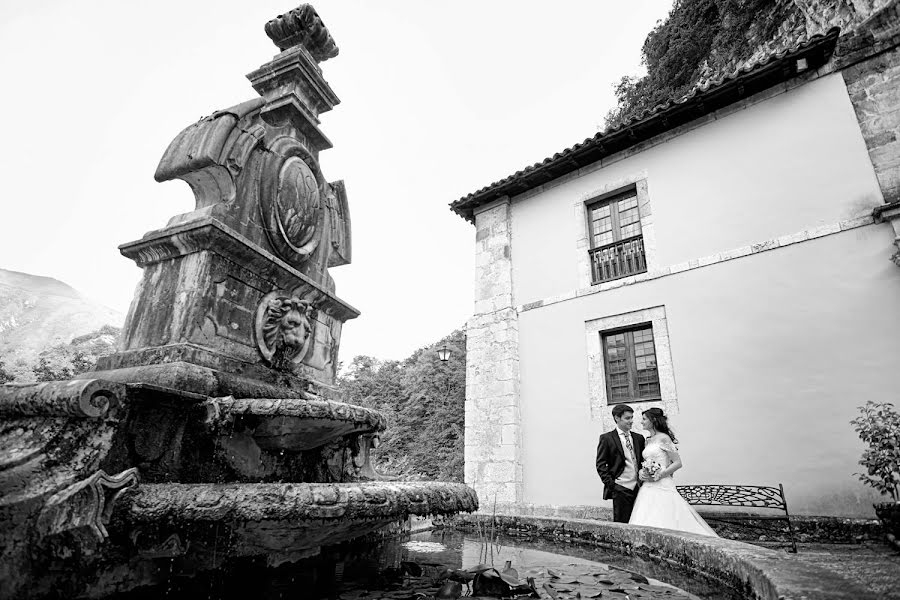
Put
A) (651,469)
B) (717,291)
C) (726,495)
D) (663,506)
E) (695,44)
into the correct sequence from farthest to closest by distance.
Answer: (695,44)
(717,291)
(726,495)
(651,469)
(663,506)

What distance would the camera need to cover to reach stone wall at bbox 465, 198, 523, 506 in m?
8.20

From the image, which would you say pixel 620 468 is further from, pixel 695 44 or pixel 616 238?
pixel 695 44

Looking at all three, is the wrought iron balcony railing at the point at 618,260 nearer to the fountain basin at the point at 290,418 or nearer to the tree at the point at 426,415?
the tree at the point at 426,415

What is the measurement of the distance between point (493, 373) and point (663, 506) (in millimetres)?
5128

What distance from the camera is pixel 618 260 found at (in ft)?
28.0

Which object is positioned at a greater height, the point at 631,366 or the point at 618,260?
the point at 618,260

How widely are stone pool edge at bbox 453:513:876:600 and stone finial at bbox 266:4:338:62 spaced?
4.54 meters

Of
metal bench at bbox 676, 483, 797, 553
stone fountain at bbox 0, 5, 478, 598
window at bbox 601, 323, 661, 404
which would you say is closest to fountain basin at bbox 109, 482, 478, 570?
stone fountain at bbox 0, 5, 478, 598

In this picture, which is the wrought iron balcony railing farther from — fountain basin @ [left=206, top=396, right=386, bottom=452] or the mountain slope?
the mountain slope

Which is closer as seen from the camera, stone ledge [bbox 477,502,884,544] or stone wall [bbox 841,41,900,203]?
stone ledge [bbox 477,502,884,544]

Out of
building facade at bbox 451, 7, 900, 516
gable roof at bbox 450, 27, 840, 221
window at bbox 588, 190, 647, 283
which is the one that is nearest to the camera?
building facade at bbox 451, 7, 900, 516

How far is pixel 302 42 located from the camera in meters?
3.76

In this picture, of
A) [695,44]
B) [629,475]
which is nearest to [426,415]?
[629,475]

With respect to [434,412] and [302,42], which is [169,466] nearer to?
[302,42]
